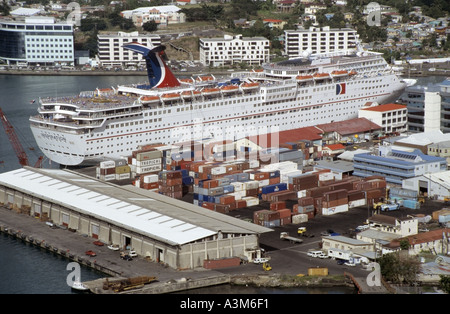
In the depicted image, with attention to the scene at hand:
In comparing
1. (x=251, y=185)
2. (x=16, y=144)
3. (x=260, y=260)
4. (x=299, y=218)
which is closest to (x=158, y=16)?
(x=16, y=144)

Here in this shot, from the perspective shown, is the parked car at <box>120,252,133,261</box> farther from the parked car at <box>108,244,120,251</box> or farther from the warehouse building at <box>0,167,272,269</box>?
the parked car at <box>108,244,120,251</box>

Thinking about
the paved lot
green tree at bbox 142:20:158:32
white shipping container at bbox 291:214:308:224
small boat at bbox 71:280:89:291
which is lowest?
small boat at bbox 71:280:89:291

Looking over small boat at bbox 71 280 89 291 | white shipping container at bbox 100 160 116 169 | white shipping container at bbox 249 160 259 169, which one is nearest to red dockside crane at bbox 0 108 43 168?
white shipping container at bbox 100 160 116 169

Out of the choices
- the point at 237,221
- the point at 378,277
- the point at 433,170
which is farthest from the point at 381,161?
the point at 378,277

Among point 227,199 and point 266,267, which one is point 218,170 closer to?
point 227,199

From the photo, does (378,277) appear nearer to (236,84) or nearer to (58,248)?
(58,248)
